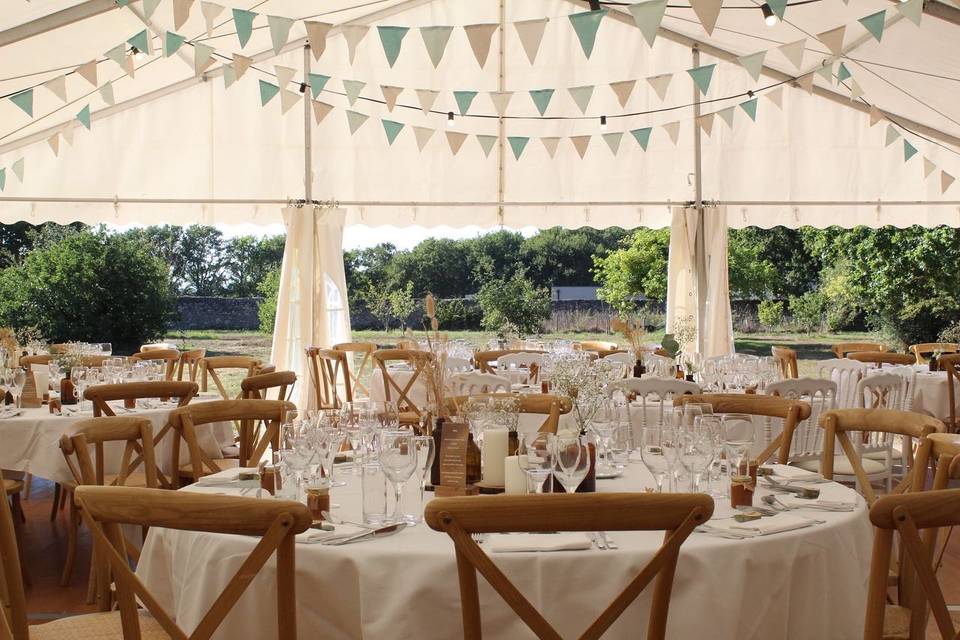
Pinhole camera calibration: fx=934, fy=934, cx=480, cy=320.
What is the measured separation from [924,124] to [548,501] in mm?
8589

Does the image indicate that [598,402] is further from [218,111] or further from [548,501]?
[218,111]

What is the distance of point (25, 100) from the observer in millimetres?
6777

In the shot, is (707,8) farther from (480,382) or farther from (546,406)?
(480,382)

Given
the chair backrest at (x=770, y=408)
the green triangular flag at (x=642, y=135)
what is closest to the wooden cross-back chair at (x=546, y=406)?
the chair backrest at (x=770, y=408)

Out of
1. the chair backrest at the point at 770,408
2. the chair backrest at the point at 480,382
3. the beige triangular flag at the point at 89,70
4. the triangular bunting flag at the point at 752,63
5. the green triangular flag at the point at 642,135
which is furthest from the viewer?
the green triangular flag at the point at 642,135

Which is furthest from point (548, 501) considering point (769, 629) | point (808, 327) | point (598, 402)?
point (808, 327)

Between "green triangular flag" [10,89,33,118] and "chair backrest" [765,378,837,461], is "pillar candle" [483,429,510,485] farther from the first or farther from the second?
"green triangular flag" [10,89,33,118]

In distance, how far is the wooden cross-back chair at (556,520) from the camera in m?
1.65

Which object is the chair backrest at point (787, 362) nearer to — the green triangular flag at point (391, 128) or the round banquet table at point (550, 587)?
the green triangular flag at point (391, 128)

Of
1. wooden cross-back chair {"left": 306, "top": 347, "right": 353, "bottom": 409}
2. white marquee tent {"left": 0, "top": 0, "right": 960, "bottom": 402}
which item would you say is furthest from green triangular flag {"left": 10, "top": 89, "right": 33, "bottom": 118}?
wooden cross-back chair {"left": 306, "top": 347, "right": 353, "bottom": 409}

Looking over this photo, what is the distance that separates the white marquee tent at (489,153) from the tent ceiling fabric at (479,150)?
2 cm

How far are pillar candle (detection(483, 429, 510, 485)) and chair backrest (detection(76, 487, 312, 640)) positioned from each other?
987 mm

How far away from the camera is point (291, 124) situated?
9.62 metres

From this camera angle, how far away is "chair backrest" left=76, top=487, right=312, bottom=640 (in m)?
1.69
